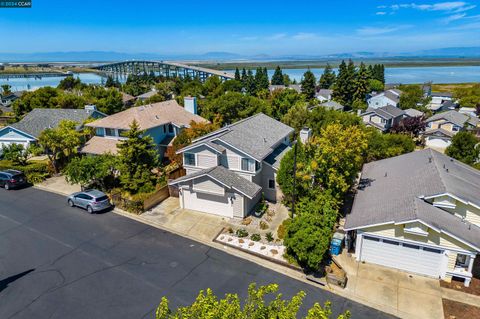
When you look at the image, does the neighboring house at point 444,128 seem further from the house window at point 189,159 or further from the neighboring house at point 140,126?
the house window at point 189,159

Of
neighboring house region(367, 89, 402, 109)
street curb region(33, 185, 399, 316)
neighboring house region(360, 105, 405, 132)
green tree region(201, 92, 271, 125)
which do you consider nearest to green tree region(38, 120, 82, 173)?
street curb region(33, 185, 399, 316)

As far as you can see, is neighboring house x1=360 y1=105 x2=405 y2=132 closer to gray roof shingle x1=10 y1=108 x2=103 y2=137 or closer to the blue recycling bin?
the blue recycling bin

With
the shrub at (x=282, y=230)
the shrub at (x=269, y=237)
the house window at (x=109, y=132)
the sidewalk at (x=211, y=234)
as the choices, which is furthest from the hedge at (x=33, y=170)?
the shrub at (x=282, y=230)

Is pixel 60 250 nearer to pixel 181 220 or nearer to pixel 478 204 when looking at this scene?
pixel 181 220

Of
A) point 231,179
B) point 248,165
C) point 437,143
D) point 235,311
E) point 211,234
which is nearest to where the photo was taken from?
point 235,311

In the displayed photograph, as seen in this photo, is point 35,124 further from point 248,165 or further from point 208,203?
Answer: point 248,165

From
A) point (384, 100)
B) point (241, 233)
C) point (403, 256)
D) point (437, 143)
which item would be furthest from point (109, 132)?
point (384, 100)
